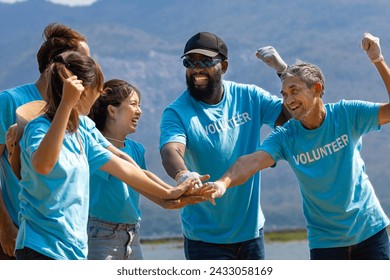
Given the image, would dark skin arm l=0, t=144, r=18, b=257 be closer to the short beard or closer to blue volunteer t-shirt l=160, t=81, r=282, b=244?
blue volunteer t-shirt l=160, t=81, r=282, b=244

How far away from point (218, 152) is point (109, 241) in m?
1.17

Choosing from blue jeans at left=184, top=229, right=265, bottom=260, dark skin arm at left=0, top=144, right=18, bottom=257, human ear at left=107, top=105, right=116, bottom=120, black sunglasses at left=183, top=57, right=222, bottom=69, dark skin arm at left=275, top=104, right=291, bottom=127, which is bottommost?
blue jeans at left=184, top=229, right=265, bottom=260

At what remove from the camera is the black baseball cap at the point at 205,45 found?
7879 mm

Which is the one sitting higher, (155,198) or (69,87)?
(69,87)

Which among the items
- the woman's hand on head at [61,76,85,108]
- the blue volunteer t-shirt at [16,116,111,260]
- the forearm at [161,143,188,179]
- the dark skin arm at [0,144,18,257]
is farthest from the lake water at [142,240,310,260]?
the woman's hand on head at [61,76,85,108]

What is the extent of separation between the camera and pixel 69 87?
534 centimetres

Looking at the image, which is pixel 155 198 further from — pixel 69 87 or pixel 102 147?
pixel 69 87

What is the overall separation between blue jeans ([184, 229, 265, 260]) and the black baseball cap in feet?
5.07

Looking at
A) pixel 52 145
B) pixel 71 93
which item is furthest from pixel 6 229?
pixel 71 93

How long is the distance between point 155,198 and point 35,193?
5.39 ft

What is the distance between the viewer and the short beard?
787cm

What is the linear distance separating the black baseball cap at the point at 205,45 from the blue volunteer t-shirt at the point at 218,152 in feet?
1.30

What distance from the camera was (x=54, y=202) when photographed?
212 inches
